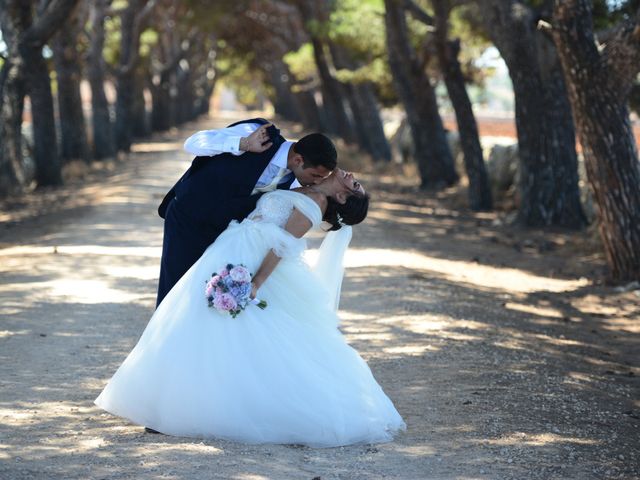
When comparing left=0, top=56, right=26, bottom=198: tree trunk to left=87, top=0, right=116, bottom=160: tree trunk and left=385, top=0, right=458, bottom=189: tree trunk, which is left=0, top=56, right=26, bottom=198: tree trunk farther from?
left=87, top=0, right=116, bottom=160: tree trunk

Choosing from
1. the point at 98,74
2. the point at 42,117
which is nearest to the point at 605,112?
the point at 42,117

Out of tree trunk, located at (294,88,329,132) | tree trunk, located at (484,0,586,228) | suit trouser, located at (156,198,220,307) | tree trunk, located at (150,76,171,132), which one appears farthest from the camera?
tree trunk, located at (150,76,171,132)

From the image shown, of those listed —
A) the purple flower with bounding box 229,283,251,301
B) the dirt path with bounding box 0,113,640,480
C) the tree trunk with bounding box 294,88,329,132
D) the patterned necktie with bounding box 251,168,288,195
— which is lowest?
the dirt path with bounding box 0,113,640,480

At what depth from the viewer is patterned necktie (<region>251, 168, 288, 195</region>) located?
6813 millimetres

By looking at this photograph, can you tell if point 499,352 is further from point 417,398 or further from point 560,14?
point 560,14

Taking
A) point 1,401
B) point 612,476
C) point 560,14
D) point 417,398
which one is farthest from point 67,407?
point 560,14

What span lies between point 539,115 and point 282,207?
38.3 ft

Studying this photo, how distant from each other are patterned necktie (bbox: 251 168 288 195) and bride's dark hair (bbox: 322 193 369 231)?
32cm

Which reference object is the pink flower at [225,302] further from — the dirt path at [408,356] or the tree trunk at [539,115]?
the tree trunk at [539,115]

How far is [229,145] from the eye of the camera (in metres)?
6.68

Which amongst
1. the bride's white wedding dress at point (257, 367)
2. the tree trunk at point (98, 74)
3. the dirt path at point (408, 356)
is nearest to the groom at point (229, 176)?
the bride's white wedding dress at point (257, 367)

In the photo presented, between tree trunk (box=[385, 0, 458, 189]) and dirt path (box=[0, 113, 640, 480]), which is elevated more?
tree trunk (box=[385, 0, 458, 189])

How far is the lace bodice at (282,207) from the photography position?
22.0 ft

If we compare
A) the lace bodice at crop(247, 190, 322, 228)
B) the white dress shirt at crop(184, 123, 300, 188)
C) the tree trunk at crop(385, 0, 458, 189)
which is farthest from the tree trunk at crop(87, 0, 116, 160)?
the lace bodice at crop(247, 190, 322, 228)
